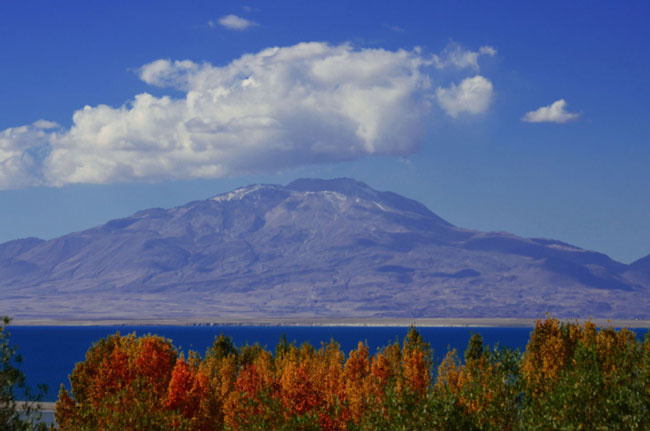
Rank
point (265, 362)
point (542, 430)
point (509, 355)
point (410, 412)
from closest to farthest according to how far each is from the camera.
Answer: point (542, 430), point (410, 412), point (509, 355), point (265, 362)

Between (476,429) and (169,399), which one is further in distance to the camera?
(169,399)

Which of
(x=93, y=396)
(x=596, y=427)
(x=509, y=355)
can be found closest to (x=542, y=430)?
(x=596, y=427)

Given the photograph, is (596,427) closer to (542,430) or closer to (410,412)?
(542,430)

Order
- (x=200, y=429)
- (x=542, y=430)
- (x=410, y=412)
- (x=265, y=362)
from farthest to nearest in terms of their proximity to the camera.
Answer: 1. (x=265, y=362)
2. (x=200, y=429)
3. (x=410, y=412)
4. (x=542, y=430)

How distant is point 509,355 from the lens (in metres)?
63.2

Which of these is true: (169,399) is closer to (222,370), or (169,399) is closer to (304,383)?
(304,383)

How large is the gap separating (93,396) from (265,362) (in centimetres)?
3296

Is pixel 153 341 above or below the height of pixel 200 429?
above

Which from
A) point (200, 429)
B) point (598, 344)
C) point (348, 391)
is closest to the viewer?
point (200, 429)

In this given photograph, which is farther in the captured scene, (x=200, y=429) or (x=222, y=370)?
(x=222, y=370)

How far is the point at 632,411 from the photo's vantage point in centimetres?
4838

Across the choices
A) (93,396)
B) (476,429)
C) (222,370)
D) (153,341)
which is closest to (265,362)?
(222,370)

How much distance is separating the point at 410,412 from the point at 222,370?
194 ft

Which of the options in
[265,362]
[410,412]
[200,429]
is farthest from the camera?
[265,362]
